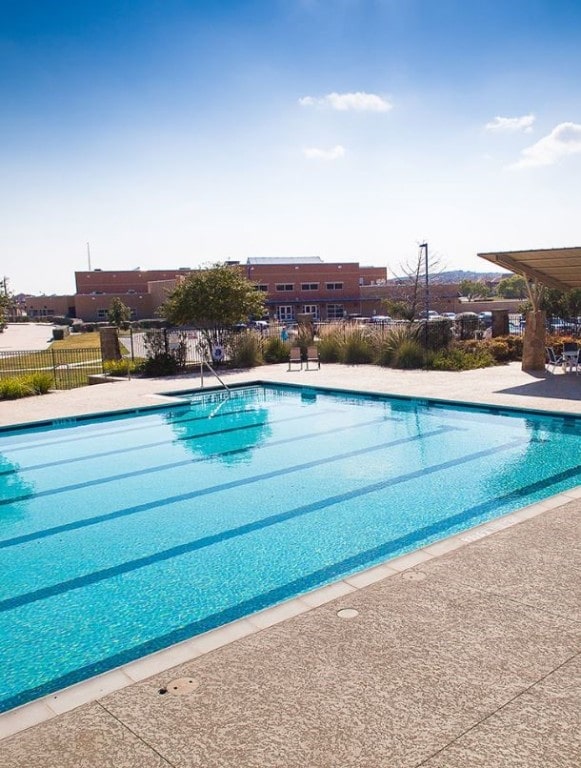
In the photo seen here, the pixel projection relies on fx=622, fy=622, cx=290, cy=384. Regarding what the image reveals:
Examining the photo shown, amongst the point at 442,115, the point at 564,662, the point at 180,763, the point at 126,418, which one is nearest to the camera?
the point at 180,763

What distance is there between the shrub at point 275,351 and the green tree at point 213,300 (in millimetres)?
1397

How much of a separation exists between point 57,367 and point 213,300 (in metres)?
10.3

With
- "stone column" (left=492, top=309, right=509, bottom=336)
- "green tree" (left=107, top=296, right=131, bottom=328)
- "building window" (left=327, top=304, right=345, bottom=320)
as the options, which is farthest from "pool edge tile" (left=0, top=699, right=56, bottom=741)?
"building window" (left=327, top=304, right=345, bottom=320)

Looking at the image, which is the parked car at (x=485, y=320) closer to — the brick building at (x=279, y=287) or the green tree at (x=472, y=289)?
the brick building at (x=279, y=287)

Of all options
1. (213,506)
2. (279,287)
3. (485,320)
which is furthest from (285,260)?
(213,506)

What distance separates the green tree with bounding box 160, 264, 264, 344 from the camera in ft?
66.5

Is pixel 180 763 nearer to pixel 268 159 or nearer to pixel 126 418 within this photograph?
pixel 126 418

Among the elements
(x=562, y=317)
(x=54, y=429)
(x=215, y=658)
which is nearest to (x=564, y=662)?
(x=215, y=658)

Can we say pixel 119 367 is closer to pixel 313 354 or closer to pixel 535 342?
pixel 313 354

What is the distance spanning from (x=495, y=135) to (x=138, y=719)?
17.7 meters

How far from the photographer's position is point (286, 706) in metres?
3.07

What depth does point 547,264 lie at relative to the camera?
53.7ft

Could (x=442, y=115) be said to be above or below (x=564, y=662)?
above

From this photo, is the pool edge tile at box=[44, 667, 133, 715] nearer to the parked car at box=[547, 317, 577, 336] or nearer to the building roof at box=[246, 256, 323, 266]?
the parked car at box=[547, 317, 577, 336]
